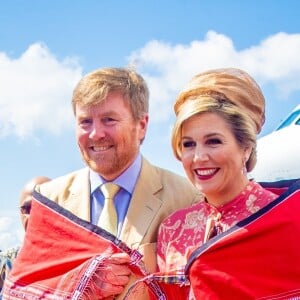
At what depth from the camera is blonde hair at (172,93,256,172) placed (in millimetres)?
3250

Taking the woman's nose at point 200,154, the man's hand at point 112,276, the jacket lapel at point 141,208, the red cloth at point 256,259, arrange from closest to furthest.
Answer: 1. the red cloth at point 256,259
2. the woman's nose at point 200,154
3. the man's hand at point 112,276
4. the jacket lapel at point 141,208

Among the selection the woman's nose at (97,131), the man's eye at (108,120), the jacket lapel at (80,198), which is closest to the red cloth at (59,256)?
the jacket lapel at (80,198)

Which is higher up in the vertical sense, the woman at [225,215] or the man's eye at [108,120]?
the man's eye at [108,120]

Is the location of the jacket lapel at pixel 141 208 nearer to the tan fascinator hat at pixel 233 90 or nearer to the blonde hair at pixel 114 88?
the blonde hair at pixel 114 88

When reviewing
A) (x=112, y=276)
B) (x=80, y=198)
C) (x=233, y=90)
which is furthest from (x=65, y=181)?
(x=233, y=90)

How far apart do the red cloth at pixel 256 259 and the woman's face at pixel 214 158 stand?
9.1 inches

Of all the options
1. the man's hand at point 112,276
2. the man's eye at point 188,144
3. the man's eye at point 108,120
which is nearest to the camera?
the man's eye at point 188,144

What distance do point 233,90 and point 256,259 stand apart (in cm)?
89

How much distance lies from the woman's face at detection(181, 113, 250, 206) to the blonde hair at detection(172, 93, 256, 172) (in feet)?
0.08

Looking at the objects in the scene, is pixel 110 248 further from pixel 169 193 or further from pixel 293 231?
pixel 293 231

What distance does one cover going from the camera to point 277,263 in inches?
118

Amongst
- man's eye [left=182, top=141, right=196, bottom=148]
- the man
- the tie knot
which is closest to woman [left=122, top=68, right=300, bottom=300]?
man's eye [left=182, top=141, right=196, bottom=148]

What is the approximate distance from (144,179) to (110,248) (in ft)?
1.90

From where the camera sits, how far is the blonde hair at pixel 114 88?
3.80 m
